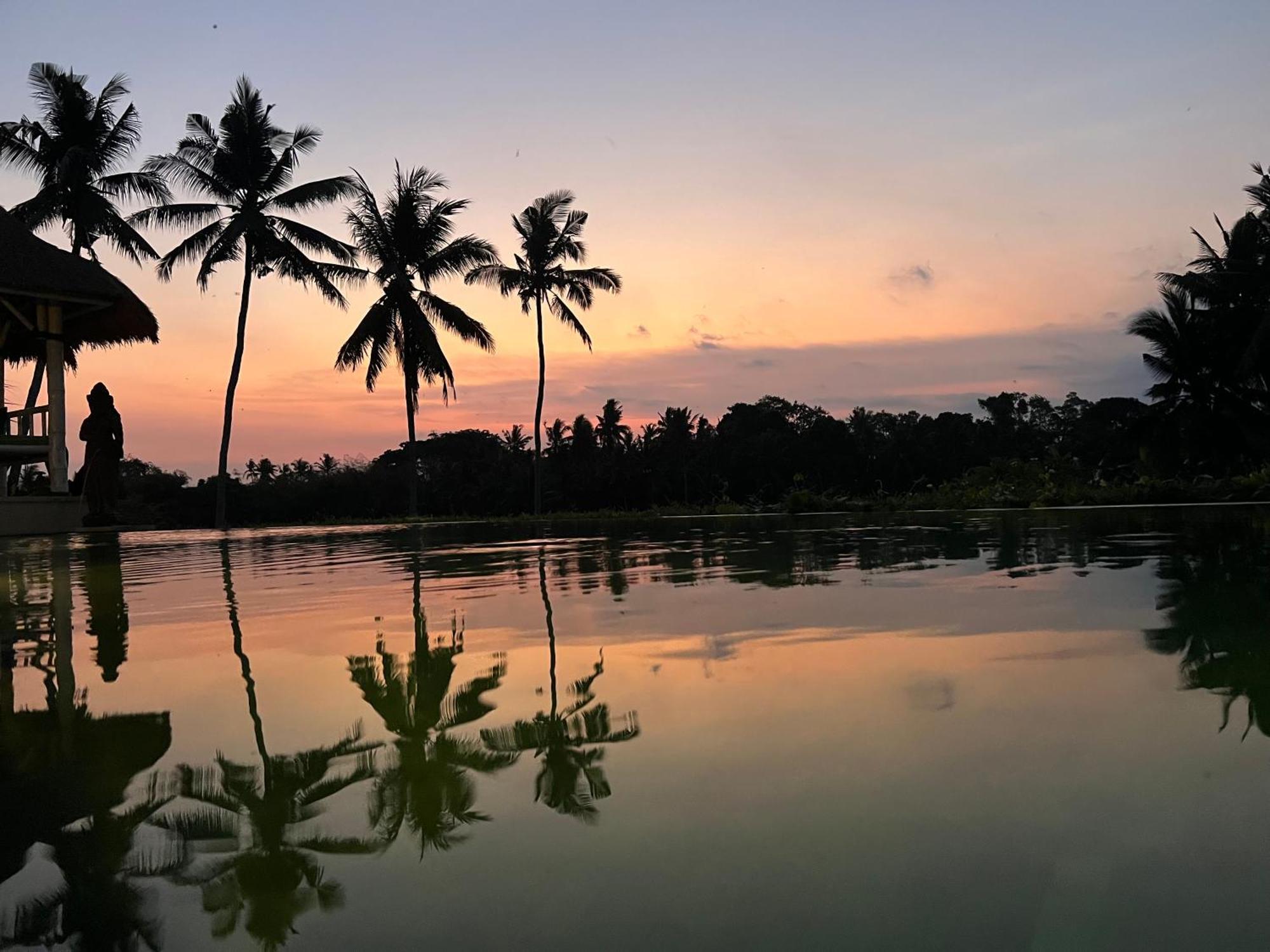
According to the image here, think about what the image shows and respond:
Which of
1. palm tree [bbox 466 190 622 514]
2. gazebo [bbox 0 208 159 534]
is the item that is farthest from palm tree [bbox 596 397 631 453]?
gazebo [bbox 0 208 159 534]

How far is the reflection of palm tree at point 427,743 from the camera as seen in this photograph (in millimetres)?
1652

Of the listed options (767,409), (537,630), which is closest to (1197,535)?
(537,630)

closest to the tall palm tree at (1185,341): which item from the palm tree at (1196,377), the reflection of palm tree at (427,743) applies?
the palm tree at (1196,377)

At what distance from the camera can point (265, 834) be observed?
5.31 feet

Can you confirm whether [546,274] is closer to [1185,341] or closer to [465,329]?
[465,329]

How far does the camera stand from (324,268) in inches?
960

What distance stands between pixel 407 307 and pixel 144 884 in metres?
25.8

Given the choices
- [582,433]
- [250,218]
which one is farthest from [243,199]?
[582,433]

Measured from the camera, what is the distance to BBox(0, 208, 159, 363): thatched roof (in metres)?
12.6

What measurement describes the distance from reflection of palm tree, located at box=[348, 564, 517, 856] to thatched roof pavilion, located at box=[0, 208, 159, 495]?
11.9 m

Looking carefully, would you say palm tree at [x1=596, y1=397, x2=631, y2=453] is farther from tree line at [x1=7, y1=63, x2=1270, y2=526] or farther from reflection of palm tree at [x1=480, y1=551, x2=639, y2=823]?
reflection of palm tree at [x1=480, y1=551, x2=639, y2=823]

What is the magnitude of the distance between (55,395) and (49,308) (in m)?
1.28

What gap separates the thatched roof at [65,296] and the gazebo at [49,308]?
0.01m

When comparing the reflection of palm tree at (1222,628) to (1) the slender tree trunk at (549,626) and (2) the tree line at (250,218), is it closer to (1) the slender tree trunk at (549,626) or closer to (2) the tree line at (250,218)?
(1) the slender tree trunk at (549,626)
